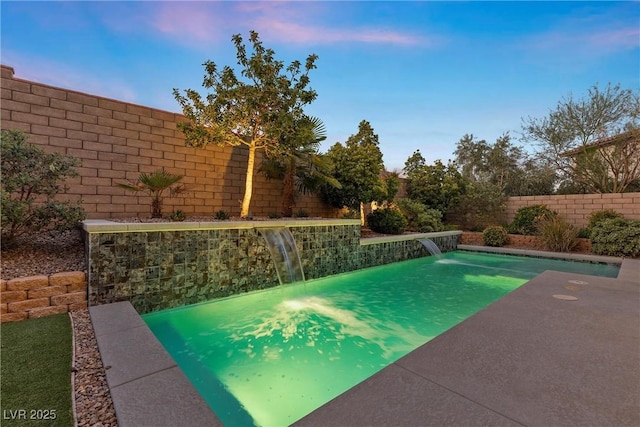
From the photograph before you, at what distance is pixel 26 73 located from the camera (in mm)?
4750

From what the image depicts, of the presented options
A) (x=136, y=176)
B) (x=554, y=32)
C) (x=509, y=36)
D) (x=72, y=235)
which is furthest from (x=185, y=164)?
(x=554, y=32)

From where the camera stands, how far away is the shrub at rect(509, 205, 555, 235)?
966cm

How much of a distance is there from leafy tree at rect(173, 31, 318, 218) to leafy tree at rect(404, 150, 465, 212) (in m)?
7.74

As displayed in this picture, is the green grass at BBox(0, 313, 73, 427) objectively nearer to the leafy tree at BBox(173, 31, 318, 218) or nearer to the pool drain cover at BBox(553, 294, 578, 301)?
the leafy tree at BBox(173, 31, 318, 218)

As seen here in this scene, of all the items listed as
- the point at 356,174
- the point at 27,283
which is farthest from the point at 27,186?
the point at 356,174

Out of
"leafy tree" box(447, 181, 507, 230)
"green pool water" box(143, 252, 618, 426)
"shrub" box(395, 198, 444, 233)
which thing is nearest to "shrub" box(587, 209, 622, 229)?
"leafy tree" box(447, 181, 507, 230)

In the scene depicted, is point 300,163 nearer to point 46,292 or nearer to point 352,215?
point 352,215

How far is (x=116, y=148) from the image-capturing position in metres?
5.49

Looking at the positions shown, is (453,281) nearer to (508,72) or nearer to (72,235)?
(508,72)

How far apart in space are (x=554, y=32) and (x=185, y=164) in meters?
9.18

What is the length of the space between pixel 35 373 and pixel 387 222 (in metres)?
8.27

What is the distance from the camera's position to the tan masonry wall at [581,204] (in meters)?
8.89

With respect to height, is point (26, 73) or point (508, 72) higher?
point (508, 72)

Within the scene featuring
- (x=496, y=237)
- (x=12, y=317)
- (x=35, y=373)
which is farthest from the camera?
(x=496, y=237)
